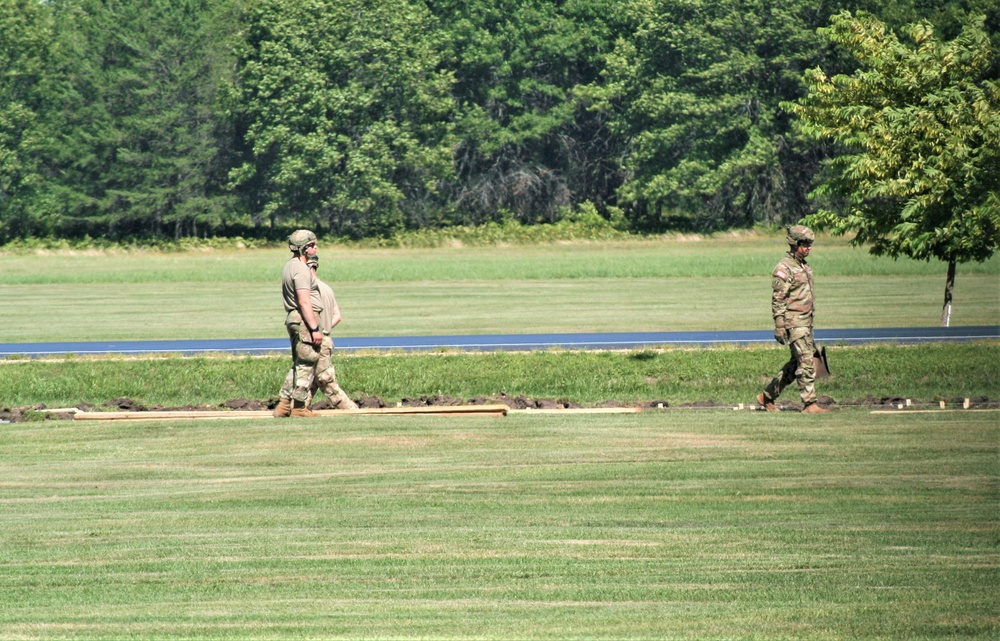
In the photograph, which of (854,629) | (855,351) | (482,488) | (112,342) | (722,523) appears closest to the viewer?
(854,629)

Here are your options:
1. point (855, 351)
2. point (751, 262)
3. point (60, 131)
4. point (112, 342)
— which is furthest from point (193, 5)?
point (855, 351)

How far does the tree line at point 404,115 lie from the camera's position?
73.9 meters

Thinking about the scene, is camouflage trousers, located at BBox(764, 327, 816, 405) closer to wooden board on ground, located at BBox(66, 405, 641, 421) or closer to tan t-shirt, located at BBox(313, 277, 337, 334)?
wooden board on ground, located at BBox(66, 405, 641, 421)

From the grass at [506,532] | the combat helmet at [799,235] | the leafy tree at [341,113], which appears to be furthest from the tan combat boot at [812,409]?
the leafy tree at [341,113]

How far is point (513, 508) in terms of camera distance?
33.3 feet

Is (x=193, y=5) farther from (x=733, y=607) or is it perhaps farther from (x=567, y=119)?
(x=733, y=607)

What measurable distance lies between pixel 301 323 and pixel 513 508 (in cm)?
569

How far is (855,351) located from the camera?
2138 centimetres

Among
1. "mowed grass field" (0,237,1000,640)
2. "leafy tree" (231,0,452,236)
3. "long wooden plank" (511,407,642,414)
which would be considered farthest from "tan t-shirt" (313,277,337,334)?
"leafy tree" (231,0,452,236)

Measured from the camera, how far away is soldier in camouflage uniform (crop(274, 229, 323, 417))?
15.2 metres

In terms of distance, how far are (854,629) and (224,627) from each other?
9.78 ft

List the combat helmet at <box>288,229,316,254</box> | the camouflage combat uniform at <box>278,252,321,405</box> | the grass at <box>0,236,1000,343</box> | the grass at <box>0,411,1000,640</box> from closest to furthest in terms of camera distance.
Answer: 1. the grass at <box>0,411,1000,640</box>
2. the combat helmet at <box>288,229,316,254</box>
3. the camouflage combat uniform at <box>278,252,321,405</box>
4. the grass at <box>0,236,1000,343</box>

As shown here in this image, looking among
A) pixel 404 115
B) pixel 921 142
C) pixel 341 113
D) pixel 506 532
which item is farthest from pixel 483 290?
pixel 404 115

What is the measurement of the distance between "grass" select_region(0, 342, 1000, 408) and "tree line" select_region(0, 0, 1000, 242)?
167 feet
